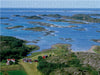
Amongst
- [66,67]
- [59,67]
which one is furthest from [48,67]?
[66,67]

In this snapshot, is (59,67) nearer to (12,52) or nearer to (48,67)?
(48,67)

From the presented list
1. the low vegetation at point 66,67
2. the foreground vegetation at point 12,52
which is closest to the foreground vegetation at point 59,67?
the low vegetation at point 66,67

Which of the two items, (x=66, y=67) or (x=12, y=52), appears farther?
(x=12, y=52)

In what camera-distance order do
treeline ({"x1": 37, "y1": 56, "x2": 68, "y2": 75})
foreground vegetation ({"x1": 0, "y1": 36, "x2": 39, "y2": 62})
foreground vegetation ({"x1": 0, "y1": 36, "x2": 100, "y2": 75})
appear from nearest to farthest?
foreground vegetation ({"x1": 0, "y1": 36, "x2": 100, "y2": 75})
treeline ({"x1": 37, "y1": 56, "x2": 68, "y2": 75})
foreground vegetation ({"x1": 0, "y1": 36, "x2": 39, "y2": 62})

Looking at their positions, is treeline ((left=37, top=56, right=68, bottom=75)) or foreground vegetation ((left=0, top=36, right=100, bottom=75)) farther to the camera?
treeline ((left=37, top=56, right=68, bottom=75))

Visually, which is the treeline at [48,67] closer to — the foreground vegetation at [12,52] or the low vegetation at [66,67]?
the low vegetation at [66,67]

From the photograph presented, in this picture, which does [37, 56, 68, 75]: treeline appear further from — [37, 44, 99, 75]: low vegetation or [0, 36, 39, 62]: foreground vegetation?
[0, 36, 39, 62]: foreground vegetation

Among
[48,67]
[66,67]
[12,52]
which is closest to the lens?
[66,67]

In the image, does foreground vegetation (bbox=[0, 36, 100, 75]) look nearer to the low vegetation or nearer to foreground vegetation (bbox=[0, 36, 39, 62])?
the low vegetation

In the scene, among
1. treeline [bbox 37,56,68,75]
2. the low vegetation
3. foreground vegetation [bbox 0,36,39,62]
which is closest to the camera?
the low vegetation

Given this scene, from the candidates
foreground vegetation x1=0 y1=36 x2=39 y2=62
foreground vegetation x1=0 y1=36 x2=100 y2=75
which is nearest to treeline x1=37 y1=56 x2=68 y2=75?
foreground vegetation x1=0 y1=36 x2=100 y2=75

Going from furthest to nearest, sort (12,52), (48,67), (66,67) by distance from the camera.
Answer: (12,52)
(48,67)
(66,67)
